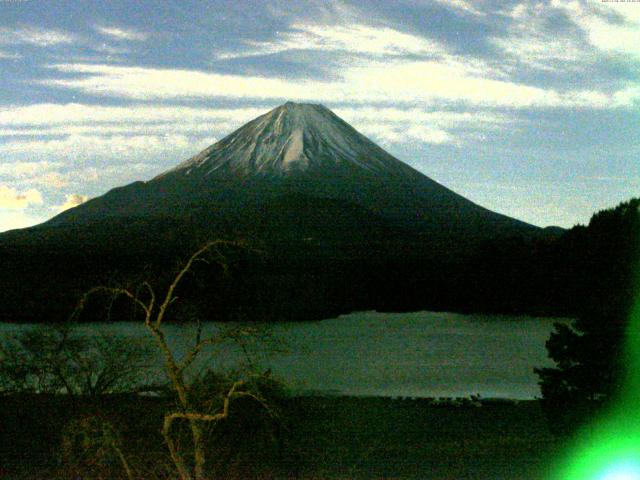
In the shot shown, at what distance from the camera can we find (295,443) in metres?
7.87

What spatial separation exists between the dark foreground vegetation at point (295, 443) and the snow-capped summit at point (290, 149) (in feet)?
146

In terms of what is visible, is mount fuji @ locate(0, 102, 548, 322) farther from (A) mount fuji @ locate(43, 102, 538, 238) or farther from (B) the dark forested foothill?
(B) the dark forested foothill

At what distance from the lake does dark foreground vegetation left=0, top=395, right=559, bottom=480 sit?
2.13ft

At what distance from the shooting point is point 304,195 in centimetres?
4928

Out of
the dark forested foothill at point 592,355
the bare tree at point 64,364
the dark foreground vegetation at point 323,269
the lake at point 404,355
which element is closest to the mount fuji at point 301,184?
the dark foreground vegetation at point 323,269

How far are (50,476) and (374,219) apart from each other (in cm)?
4351

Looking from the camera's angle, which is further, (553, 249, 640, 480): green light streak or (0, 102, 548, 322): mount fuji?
(0, 102, 548, 322): mount fuji

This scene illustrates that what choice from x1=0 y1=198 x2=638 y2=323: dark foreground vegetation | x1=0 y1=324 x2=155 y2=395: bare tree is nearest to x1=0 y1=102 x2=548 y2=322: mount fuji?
x1=0 y1=198 x2=638 y2=323: dark foreground vegetation

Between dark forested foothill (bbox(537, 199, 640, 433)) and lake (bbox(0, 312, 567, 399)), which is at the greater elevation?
dark forested foothill (bbox(537, 199, 640, 433))

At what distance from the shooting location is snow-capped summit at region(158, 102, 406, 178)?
55094 millimetres

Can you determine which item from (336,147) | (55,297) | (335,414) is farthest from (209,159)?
(335,414)

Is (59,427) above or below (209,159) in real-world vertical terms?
below

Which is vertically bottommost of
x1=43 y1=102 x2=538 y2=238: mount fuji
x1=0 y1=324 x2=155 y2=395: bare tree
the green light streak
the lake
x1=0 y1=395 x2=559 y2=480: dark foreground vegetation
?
the lake

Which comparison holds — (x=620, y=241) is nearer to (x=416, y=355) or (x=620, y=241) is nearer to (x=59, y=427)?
(x=59, y=427)
